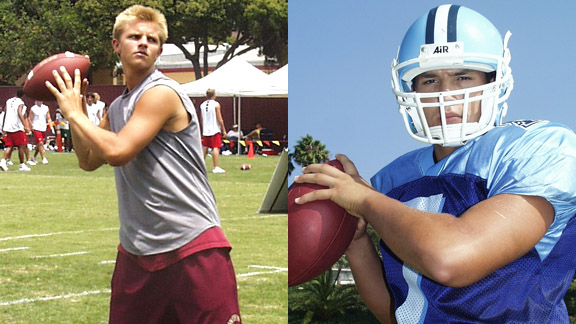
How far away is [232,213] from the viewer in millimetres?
7660

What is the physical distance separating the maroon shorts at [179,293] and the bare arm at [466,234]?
1134mm

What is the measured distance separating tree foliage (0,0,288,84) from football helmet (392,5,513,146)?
60.5 ft

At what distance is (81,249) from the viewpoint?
Result: 230 inches

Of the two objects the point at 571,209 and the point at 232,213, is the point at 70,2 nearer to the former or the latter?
the point at 232,213

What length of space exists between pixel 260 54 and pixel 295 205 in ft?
61.6

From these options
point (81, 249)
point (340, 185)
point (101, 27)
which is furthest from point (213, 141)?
point (340, 185)

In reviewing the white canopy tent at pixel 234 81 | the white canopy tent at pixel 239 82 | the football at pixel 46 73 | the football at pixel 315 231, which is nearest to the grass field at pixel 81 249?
the football at pixel 46 73

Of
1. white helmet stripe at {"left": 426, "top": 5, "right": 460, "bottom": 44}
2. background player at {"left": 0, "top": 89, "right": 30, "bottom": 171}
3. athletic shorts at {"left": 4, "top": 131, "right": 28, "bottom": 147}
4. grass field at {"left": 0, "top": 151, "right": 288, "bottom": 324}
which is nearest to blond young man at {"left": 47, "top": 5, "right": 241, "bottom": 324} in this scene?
white helmet stripe at {"left": 426, "top": 5, "right": 460, "bottom": 44}

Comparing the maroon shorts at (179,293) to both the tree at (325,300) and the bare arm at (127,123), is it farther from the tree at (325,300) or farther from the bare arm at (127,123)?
the tree at (325,300)

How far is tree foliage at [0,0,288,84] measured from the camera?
67.0 ft

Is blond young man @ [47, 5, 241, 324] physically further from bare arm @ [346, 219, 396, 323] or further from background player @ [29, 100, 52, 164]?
background player @ [29, 100, 52, 164]

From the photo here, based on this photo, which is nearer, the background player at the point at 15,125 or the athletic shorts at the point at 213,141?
the athletic shorts at the point at 213,141

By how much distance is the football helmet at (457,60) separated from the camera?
1146 mm

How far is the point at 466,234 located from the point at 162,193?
4.09 feet
